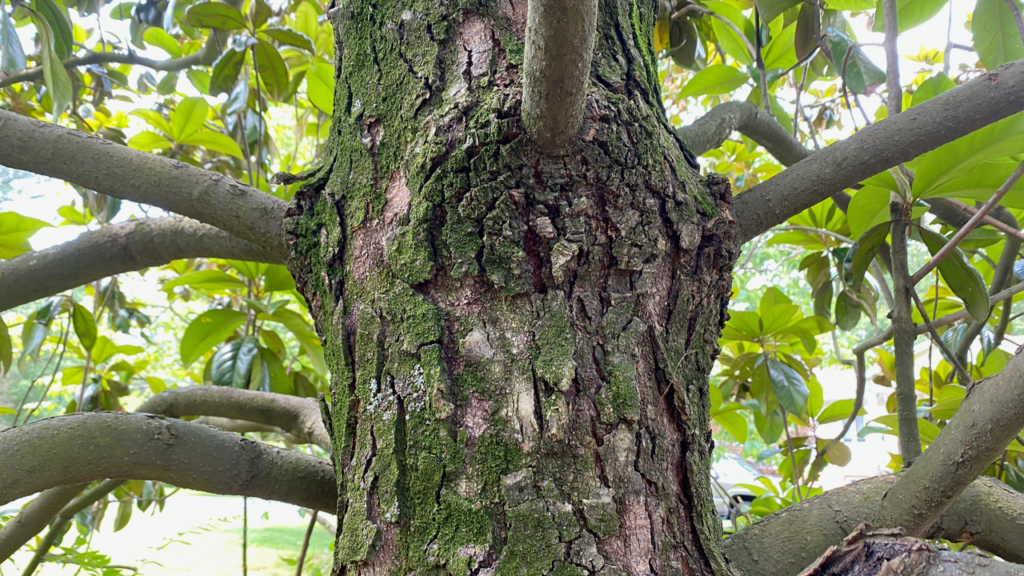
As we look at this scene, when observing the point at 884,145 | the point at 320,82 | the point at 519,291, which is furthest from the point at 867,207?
the point at 320,82

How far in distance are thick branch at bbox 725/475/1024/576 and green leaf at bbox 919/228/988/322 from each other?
13.6 inches

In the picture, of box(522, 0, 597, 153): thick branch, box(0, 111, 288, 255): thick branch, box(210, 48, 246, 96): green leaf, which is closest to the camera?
box(522, 0, 597, 153): thick branch

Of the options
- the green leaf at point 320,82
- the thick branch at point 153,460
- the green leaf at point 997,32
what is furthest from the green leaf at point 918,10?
the thick branch at point 153,460

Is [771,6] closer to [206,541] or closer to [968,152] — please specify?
[968,152]

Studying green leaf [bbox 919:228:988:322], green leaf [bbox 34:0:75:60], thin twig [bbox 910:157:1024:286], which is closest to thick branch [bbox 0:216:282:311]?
green leaf [bbox 34:0:75:60]

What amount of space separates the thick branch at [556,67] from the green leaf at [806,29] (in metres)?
0.97

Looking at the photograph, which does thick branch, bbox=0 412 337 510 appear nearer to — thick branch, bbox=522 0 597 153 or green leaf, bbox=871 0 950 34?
thick branch, bbox=522 0 597 153

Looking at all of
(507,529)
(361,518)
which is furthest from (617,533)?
(361,518)

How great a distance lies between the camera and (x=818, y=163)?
713mm

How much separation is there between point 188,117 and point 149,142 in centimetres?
17

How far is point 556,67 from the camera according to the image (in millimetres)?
506

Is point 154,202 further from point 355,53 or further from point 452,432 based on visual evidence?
point 452,432

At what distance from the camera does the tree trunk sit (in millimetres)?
534

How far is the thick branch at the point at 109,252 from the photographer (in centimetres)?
84
